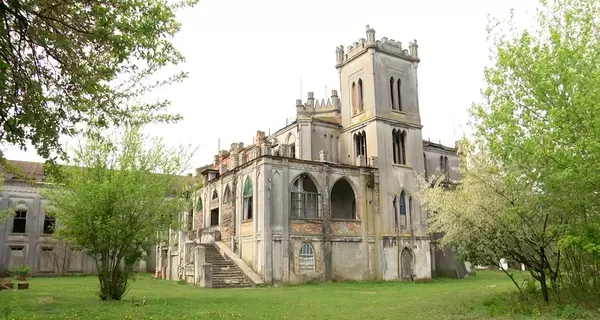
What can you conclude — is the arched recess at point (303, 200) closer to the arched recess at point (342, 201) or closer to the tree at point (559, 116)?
the arched recess at point (342, 201)

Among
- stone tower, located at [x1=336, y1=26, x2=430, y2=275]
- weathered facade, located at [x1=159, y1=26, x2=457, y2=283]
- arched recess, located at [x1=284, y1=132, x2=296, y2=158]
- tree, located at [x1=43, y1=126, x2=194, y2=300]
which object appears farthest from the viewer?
arched recess, located at [x1=284, y1=132, x2=296, y2=158]

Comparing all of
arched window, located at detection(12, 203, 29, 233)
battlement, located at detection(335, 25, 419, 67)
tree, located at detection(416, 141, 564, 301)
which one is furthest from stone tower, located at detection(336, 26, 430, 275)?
arched window, located at detection(12, 203, 29, 233)

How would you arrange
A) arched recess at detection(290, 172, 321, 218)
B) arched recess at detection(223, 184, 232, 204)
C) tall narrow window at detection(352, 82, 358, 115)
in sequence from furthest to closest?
tall narrow window at detection(352, 82, 358, 115)
arched recess at detection(223, 184, 232, 204)
arched recess at detection(290, 172, 321, 218)

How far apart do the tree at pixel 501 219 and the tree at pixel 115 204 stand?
10.8 m

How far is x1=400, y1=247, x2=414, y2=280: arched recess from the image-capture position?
31422mm

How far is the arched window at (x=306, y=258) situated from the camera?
91.2 ft

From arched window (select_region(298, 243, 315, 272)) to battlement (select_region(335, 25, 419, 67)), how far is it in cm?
1526

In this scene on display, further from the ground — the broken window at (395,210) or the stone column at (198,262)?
the broken window at (395,210)

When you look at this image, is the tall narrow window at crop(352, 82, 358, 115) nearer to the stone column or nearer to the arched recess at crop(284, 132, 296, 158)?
the arched recess at crop(284, 132, 296, 158)

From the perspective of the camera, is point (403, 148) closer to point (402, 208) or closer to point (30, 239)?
point (402, 208)

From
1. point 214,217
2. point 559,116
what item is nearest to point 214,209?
point 214,217

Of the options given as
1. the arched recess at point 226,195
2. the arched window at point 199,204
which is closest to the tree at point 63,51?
the arched recess at point 226,195

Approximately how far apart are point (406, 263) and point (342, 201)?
6428mm

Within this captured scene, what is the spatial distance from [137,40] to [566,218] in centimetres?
1150
